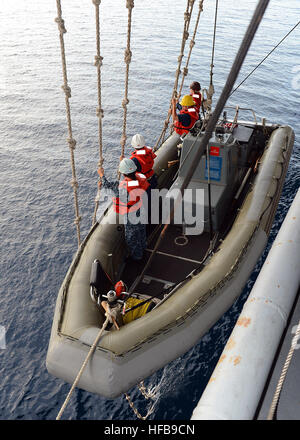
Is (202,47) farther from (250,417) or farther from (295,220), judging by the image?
(250,417)

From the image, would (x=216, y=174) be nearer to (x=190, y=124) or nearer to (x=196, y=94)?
(x=190, y=124)

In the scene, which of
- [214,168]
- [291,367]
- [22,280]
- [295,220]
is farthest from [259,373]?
[22,280]

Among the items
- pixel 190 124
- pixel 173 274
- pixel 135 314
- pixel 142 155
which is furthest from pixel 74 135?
pixel 135 314

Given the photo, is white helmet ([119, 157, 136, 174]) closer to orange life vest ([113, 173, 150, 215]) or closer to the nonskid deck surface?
orange life vest ([113, 173, 150, 215])

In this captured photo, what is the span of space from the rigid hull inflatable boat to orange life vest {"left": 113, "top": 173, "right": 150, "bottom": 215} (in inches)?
21.0

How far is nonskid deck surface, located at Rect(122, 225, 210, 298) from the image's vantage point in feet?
18.9

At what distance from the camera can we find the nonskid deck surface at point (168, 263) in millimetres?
5758

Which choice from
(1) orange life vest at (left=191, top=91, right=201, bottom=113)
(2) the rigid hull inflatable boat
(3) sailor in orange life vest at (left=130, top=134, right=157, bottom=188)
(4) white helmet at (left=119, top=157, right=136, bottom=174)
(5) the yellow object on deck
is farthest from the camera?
(1) orange life vest at (left=191, top=91, right=201, bottom=113)

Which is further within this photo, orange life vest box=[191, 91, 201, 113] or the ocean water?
orange life vest box=[191, 91, 201, 113]

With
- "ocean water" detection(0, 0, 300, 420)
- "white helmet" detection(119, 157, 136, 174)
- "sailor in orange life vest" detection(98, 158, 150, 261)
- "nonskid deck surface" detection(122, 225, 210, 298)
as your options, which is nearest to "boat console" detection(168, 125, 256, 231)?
"nonskid deck surface" detection(122, 225, 210, 298)

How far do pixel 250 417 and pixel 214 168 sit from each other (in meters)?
4.61

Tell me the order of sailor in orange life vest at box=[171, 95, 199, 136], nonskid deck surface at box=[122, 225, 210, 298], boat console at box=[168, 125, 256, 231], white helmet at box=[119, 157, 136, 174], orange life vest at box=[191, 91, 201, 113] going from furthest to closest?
orange life vest at box=[191, 91, 201, 113] → sailor in orange life vest at box=[171, 95, 199, 136] → boat console at box=[168, 125, 256, 231] → nonskid deck surface at box=[122, 225, 210, 298] → white helmet at box=[119, 157, 136, 174]

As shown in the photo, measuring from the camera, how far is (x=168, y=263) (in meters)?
6.10

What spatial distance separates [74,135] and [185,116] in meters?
7.06
